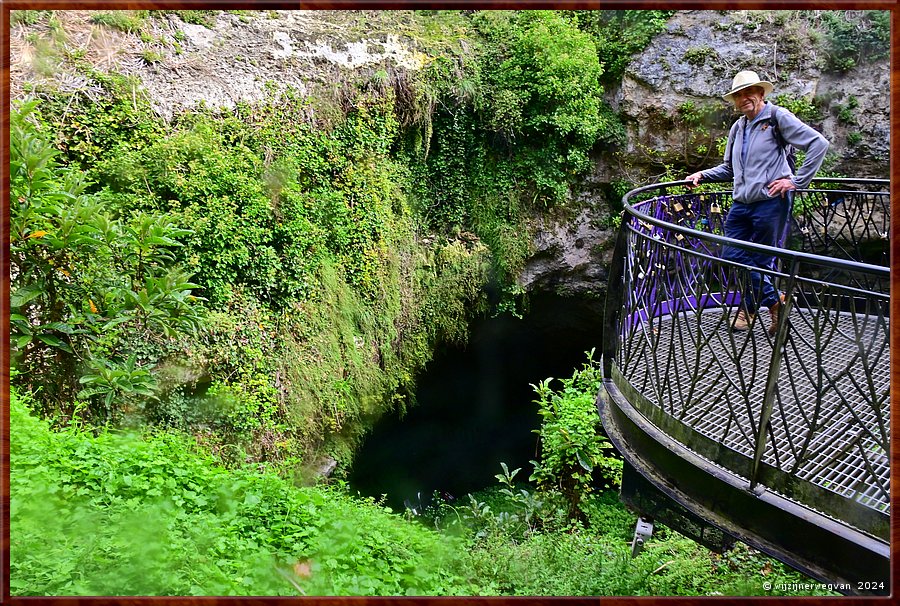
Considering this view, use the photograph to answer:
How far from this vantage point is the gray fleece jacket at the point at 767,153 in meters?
3.18

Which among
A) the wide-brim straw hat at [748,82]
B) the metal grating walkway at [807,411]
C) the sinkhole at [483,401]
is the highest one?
the wide-brim straw hat at [748,82]

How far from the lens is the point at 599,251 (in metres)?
9.23

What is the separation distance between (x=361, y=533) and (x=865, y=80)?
9535mm

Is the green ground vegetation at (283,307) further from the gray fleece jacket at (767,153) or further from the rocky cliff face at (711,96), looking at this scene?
the gray fleece jacket at (767,153)

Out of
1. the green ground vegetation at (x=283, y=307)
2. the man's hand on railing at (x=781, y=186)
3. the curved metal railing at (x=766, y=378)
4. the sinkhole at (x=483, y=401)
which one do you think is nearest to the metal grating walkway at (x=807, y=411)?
the curved metal railing at (x=766, y=378)

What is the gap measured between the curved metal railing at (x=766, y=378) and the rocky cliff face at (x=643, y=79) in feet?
13.9

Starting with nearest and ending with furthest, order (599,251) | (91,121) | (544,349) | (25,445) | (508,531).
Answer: (25,445), (91,121), (508,531), (599,251), (544,349)

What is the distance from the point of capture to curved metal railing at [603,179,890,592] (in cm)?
219

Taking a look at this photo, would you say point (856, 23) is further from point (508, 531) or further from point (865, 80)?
point (508, 531)

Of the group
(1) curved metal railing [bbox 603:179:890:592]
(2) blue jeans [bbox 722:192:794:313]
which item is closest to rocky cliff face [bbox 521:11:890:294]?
(1) curved metal railing [bbox 603:179:890:592]

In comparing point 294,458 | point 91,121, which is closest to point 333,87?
point 91,121

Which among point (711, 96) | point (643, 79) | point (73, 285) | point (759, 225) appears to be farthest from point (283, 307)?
point (711, 96)

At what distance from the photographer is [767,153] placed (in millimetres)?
3408

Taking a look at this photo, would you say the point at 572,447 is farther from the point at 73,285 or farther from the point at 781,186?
the point at 73,285
